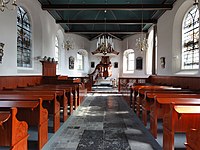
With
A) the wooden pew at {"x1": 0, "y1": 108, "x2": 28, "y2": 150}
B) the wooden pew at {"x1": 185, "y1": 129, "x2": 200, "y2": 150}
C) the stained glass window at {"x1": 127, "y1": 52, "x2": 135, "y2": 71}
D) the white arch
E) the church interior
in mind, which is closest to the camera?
the wooden pew at {"x1": 185, "y1": 129, "x2": 200, "y2": 150}

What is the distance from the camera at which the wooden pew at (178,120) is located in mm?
2947

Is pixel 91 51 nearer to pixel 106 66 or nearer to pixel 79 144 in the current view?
pixel 106 66

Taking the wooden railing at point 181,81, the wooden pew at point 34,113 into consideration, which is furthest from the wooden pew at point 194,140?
the wooden railing at point 181,81

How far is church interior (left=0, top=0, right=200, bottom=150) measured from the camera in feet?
11.3

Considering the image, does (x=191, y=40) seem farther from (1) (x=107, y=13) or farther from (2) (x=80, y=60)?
(2) (x=80, y=60)

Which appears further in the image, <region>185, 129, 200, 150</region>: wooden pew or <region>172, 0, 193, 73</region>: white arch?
<region>172, 0, 193, 73</region>: white arch

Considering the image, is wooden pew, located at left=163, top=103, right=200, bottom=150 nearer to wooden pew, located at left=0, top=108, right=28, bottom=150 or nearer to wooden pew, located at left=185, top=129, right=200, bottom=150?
wooden pew, located at left=185, top=129, right=200, bottom=150

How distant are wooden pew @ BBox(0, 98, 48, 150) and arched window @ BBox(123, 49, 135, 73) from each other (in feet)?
52.4

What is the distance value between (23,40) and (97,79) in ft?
34.2

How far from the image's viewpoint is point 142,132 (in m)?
4.72

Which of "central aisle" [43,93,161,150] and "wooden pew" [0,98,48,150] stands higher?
"wooden pew" [0,98,48,150]

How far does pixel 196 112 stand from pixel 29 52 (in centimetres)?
866

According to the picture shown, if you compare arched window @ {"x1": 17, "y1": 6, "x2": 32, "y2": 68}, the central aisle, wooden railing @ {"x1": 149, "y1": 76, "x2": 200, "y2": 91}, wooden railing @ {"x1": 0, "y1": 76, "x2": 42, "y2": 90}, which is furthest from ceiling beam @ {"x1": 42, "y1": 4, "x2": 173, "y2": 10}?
the central aisle

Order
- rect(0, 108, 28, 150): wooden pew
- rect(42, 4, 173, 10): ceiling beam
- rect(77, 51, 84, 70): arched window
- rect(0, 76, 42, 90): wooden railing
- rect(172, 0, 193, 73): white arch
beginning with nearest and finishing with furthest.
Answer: rect(0, 108, 28, 150): wooden pew
rect(0, 76, 42, 90): wooden railing
rect(172, 0, 193, 73): white arch
rect(42, 4, 173, 10): ceiling beam
rect(77, 51, 84, 70): arched window
